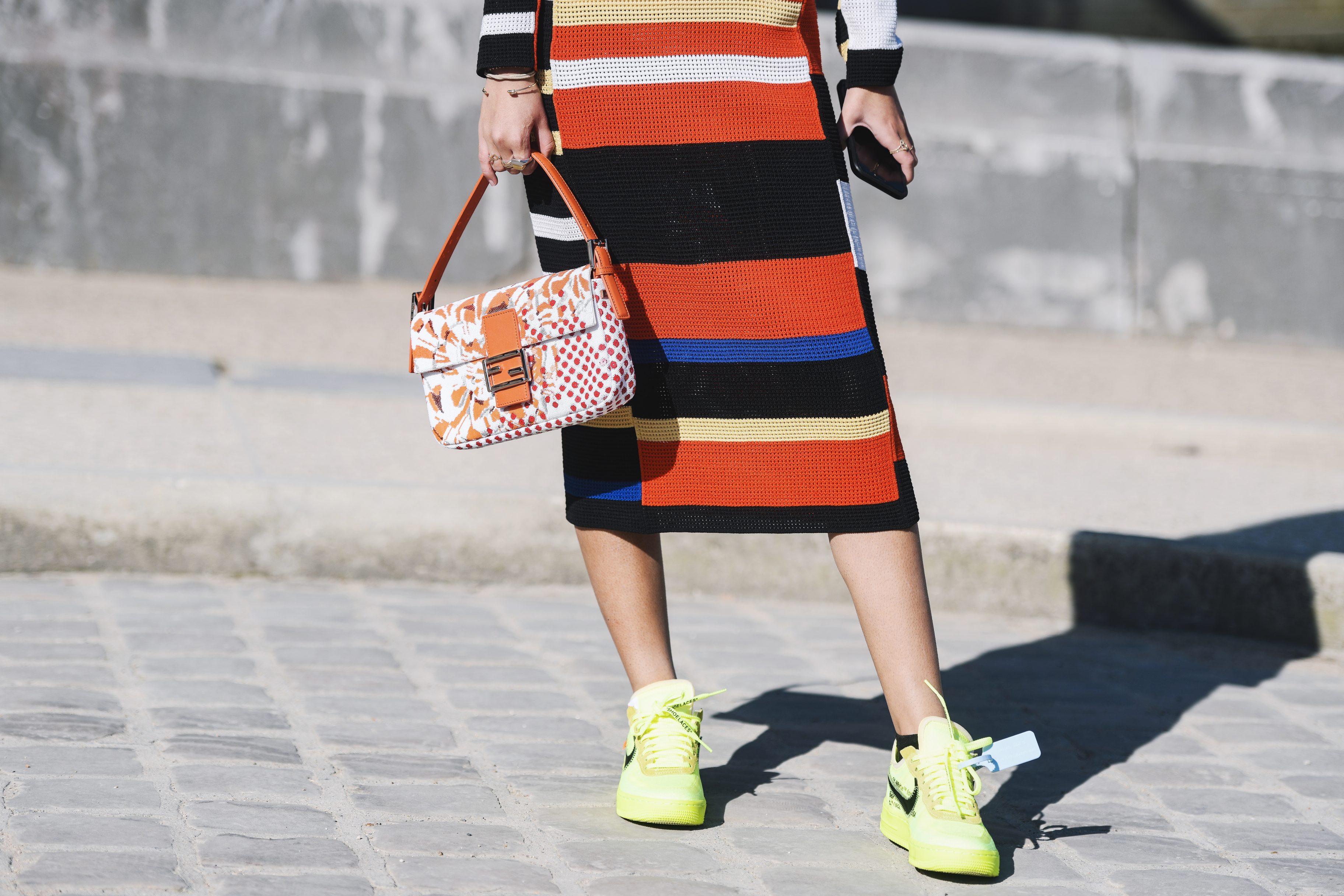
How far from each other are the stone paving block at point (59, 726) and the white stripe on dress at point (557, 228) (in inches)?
43.1

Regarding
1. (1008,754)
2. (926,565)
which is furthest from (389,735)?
(926,565)

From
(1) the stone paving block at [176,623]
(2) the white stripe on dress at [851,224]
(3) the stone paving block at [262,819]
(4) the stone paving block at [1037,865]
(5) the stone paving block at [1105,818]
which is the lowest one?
(5) the stone paving block at [1105,818]

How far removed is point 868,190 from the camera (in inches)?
272

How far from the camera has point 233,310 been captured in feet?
20.3

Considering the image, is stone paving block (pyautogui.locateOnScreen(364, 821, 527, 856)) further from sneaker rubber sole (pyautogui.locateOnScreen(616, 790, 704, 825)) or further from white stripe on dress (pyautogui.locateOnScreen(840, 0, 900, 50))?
white stripe on dress (pyautogui.locateOnScreen(840, 0, 900, 50))

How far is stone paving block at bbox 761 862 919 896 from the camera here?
2096mm

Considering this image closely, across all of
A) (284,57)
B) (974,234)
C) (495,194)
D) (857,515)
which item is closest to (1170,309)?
(974,234)

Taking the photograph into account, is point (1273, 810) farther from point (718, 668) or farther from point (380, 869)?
point (380, 869)

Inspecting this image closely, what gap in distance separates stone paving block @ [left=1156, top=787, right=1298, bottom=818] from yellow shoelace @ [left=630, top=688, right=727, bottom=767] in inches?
33.5

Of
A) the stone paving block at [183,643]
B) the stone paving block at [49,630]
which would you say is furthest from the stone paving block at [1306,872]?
the stone paving block at [49,630]

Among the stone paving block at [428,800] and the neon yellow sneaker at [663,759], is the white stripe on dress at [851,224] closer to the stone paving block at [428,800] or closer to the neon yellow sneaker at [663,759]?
the neon yellow sneaker at [663,759]

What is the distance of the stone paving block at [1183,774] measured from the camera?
8.71 ft

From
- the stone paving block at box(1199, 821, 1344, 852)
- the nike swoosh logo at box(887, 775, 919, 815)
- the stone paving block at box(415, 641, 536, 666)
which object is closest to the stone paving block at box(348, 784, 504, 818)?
the nike swoosh logo at box(887, 775, 919, 815)

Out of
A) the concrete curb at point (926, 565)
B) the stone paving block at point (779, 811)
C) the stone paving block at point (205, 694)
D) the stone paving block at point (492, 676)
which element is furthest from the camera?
the concrete curb at point (926, 565)
